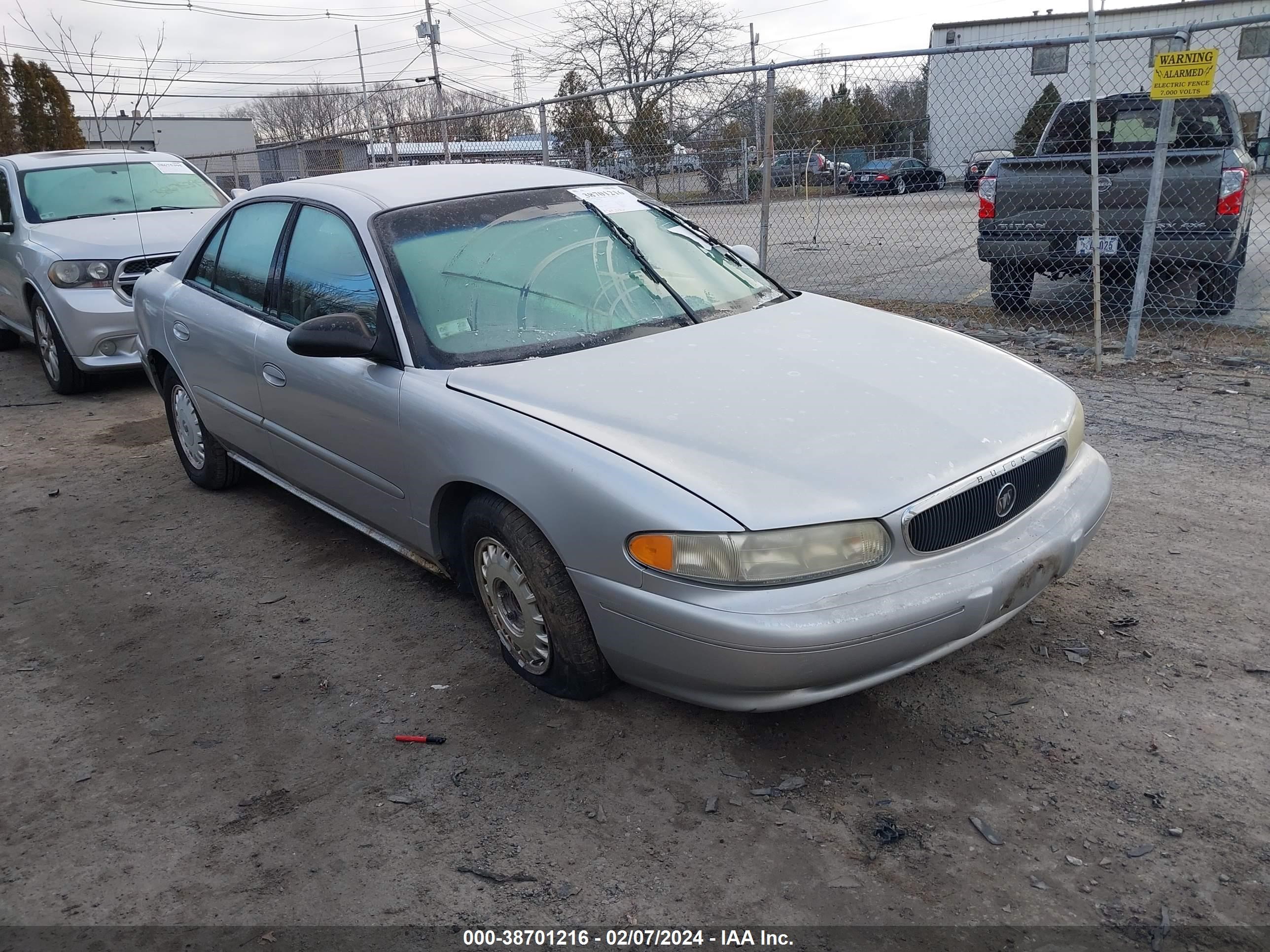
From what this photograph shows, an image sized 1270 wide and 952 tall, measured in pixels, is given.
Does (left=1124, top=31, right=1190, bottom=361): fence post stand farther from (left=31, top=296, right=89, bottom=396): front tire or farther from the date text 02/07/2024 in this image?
(left=31, top=296, right=89, bottom=396): front tire

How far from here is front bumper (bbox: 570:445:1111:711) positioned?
2496 millimetres

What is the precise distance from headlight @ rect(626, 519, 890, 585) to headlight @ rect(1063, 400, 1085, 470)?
3.32 ft

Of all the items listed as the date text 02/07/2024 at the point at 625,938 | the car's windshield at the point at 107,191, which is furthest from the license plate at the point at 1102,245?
the car's windshield at the point at 107,191

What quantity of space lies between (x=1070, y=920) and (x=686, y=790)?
0.99 m

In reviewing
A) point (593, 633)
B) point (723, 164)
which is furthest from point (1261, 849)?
point (723, 164)

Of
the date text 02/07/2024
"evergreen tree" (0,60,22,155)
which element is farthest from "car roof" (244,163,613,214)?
"evergreen tree" (0,60,22,155)

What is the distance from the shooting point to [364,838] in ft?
8.55

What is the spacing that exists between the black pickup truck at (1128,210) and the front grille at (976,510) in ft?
15.6

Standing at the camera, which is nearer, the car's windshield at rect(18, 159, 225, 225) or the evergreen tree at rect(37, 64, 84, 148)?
the car's windshield at rect(18, 159, 225, 225)

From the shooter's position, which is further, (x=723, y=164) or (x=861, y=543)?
(x=723, y=164)

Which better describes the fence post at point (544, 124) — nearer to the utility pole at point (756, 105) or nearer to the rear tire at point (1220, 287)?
the utility pole at point (756, 105)

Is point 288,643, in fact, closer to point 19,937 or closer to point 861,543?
point 19,937

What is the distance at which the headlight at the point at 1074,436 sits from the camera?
3227mm

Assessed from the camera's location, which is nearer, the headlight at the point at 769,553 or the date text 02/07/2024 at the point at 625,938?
the date text 02/07/2024 at the point at 625,938
